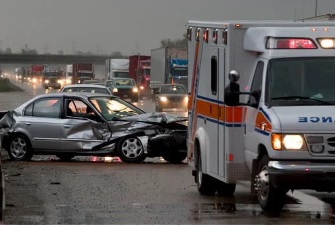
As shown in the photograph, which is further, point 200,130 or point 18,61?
point 18,61

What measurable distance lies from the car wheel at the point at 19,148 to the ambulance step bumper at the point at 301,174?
9.80 metres

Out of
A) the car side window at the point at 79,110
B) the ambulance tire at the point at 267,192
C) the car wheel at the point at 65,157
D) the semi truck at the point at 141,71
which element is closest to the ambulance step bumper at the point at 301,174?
the ambulance tire at the point at 267,192

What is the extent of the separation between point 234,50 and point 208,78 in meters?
1.31

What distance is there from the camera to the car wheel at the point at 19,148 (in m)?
20.3

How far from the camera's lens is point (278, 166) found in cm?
1146

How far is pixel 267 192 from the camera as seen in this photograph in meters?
12.0

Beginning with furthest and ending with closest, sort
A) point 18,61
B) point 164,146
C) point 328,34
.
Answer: point 18,61 < point 164,146 < point 328,34

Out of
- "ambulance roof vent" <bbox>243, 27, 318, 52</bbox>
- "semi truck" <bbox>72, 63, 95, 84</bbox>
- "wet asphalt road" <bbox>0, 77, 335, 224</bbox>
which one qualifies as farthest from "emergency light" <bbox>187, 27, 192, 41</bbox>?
"semi truck" <bbox>72, 63, 95, 84</bbox>

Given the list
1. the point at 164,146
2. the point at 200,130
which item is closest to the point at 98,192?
the point at 200,130

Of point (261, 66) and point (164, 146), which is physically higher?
point (261, 66)

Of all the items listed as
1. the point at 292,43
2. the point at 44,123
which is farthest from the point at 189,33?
the point at 44,123

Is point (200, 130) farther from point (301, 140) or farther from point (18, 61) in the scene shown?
point (18, 61)

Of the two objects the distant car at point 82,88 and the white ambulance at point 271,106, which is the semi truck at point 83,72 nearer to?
the distant car at point 82,88

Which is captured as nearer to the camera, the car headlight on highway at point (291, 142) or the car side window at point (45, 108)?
the car headlight on highway at point (291, 142)
